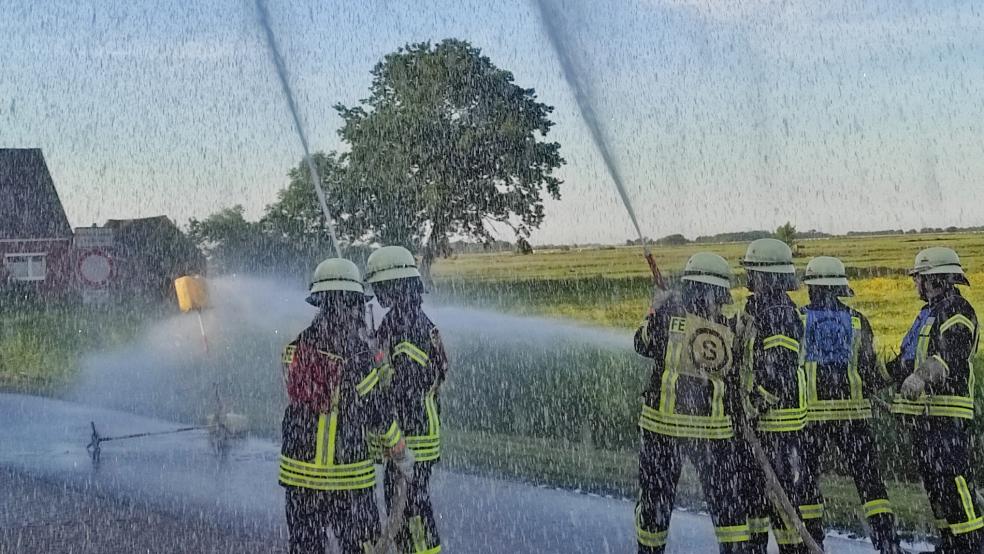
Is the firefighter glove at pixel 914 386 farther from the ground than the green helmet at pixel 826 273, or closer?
closer

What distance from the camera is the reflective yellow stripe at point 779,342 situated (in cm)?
549

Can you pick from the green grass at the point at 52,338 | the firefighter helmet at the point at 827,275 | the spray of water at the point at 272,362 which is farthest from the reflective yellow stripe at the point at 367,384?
the green grass at the point at 52,338

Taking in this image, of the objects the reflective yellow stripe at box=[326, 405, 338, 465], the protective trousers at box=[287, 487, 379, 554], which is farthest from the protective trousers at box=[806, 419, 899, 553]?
the reflective yellow stripe at box=[326, 405, 338, 465]

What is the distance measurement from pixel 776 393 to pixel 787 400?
12 centimetres

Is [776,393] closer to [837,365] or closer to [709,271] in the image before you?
[837,365]

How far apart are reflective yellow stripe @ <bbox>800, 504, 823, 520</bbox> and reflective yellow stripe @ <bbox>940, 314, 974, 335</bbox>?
124 centimetres

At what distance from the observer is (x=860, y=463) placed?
5.82 meters

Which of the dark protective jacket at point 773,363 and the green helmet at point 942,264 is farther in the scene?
the green helmet at point 942,264

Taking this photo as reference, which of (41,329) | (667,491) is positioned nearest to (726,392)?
(667,491)

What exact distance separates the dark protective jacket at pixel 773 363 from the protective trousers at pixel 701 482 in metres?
0.41

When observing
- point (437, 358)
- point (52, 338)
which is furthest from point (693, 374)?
point (52, 338)

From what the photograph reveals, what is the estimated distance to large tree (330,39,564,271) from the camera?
14.8 meters

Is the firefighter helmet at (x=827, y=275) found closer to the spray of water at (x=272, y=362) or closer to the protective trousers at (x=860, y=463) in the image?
the protective trousers at (x=860, y=463)

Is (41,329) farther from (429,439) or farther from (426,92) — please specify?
(429,439)
